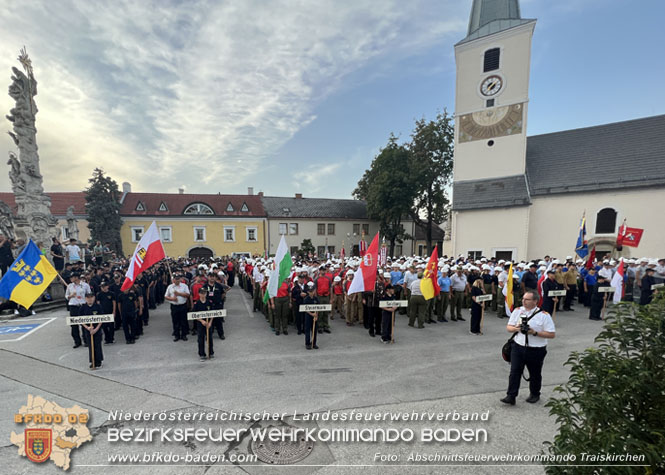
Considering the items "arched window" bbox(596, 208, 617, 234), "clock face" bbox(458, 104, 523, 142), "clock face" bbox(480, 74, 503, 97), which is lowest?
"arched window" bbox(596, 208, 617, 234)

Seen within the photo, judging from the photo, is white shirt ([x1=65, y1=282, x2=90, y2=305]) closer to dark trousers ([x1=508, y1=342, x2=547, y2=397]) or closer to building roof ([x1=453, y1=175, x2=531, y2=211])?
dark trousers ([x1=508, y1=342, x2=547, y2=397])

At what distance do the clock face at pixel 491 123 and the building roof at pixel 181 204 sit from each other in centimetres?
2700

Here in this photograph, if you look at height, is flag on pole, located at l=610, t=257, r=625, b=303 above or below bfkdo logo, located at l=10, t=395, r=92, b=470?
above

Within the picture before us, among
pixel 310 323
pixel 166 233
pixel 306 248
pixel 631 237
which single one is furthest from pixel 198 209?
pixel 631 237

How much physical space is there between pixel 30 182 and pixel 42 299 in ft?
18.4

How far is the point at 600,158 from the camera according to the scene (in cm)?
2411

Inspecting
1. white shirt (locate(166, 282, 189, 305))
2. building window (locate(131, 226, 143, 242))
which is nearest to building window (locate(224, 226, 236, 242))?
building window (locate(131, 226, 143, 242))

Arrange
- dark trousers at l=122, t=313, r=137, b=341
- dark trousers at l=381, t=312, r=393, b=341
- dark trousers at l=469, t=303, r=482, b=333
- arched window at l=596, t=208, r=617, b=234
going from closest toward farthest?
dark trousers at l=122, t=313, r=137, b=341 < dark trousers at l=381, t=312, r=393, b=341 < dark trousers at l=469, t=303, r=482, b=333 < arched window at l=596, t=208, r=617, b=234

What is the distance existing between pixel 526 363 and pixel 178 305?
8643mm

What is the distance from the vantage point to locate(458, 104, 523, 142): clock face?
985 inches

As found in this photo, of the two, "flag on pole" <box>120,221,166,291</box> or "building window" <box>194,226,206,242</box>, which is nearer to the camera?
"flag on pole" <box>120,221,166,291</box>

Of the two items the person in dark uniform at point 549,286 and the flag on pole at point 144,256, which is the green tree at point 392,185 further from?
the flag on pole at point 144,256

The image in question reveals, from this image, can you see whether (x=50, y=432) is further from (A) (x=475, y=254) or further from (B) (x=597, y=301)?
(A) (x=475, y=254)

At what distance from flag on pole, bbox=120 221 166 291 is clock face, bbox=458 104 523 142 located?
88.3 feet
